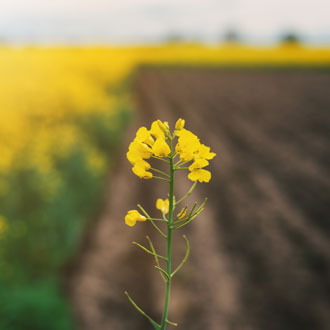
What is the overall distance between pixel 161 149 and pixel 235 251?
5.10 meters

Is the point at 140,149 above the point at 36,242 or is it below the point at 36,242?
above

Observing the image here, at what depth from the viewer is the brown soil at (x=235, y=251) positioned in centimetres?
448

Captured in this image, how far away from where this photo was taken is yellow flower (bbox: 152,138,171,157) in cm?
92

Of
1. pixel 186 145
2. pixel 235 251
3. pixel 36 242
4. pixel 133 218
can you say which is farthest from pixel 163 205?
pixel 235 251

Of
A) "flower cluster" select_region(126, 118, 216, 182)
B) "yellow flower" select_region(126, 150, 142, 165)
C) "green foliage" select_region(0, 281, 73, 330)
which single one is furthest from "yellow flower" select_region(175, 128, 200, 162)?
"green foliage" select_region(0, 281, 73, 330)

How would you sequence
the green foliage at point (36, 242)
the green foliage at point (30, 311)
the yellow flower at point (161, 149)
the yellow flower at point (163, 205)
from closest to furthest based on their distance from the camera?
the yellow flower at point (161, 149) < the yellow flower at point (163, 205) < the green foliage at point (30, 311) < the green foliage at point (36, 242)

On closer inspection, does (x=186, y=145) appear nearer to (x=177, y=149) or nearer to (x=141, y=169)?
(x=177, y=149)

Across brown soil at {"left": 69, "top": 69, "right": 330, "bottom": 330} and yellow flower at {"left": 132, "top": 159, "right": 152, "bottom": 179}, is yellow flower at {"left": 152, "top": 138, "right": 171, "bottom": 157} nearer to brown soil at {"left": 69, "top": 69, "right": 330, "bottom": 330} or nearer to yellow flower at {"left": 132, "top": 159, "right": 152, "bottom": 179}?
→ yellow flower at {"left": 132, "top": 159, "right": 152, "bottom": 179}

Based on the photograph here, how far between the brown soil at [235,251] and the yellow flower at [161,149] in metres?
3.87

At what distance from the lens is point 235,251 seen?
5727mm

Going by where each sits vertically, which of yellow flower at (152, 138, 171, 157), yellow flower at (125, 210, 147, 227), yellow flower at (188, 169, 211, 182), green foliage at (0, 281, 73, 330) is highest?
yellow flower at (152, 138, 171, 157)

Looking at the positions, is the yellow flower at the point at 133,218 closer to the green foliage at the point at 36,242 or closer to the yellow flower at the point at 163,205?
the yellow flower at the point at 163,205

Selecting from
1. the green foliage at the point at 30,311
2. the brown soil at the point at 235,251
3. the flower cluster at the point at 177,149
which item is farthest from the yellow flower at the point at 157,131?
the brown soil at the point at 235,251

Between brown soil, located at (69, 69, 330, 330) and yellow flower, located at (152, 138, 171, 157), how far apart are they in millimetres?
3873
